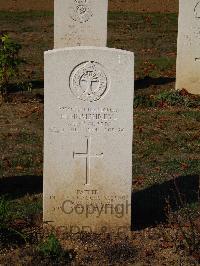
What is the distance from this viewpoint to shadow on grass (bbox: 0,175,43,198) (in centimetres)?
729

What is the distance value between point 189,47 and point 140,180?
4.52 metres

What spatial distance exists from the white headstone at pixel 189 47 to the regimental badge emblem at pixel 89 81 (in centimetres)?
575

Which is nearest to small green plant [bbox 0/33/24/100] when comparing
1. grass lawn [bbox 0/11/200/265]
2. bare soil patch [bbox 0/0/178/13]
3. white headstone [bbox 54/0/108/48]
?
grass lawn [bbox 0/11/200/265]

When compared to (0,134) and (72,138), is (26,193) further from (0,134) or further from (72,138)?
(0,134)

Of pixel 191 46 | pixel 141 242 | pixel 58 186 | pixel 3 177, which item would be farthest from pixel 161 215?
pixel 191 46

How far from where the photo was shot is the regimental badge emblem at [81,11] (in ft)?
41.0

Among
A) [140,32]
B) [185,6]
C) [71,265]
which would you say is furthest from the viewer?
[140,32]

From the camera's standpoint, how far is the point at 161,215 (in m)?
6.67

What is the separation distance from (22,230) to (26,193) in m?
1.15

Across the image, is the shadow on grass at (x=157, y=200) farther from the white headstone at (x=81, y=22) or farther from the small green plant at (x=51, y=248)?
the white headstone at (x=81, y=22)

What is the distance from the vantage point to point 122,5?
23906 millimetres

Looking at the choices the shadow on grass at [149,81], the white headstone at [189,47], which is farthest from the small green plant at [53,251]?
the shadow on grass at [149,81]

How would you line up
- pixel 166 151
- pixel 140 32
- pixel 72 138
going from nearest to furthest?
pixel 72 138, pixel 166 151, pixel 140 32

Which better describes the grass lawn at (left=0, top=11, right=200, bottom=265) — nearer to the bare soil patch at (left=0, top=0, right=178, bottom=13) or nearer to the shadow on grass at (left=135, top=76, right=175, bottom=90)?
the shadow on grass at (left=135, top=76, right=175, bottom=90)
